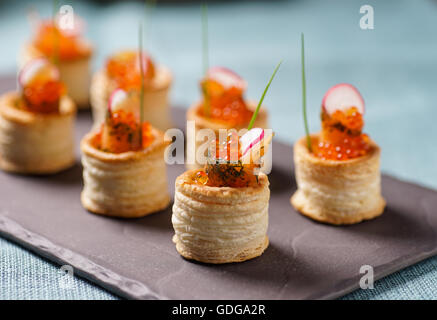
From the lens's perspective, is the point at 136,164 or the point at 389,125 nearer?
the point at 136,164

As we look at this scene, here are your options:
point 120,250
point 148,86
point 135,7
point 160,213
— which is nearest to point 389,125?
point 148,86

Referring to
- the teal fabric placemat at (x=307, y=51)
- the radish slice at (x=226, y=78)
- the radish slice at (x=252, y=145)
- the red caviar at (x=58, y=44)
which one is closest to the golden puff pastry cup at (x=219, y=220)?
the radish slice at (x=252, y=145)

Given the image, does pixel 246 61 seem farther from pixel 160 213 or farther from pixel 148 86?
pixel 160 213

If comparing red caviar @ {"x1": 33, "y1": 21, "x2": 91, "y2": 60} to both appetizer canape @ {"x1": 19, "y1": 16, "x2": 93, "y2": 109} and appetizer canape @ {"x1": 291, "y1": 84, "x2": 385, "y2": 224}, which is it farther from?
appetizer canape @ {"x1": 291, "y1": 84, "x2": 385, "y2": 224}

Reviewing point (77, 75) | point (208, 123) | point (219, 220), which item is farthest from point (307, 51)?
point (219, 220)

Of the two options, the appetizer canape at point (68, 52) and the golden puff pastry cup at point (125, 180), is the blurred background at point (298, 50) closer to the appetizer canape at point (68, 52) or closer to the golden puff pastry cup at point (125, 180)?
the appetizer canape at point (68, 52)

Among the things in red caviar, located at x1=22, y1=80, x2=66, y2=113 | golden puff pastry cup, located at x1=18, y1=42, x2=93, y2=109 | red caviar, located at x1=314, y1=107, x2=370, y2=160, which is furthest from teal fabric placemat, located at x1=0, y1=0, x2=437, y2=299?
red caviar, located at x1=22, y1=80, x2=66, y2=113

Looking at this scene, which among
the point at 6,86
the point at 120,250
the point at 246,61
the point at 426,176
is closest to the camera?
the point at 120,250
